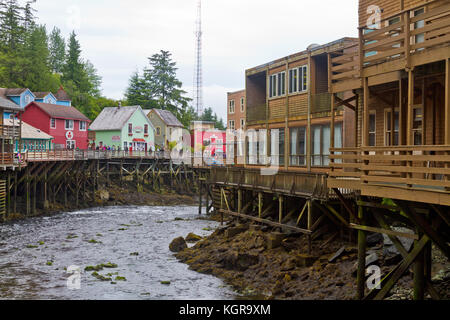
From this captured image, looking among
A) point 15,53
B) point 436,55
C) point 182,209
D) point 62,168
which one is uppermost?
point 15,53

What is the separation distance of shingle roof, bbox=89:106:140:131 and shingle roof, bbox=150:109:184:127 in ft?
31.6

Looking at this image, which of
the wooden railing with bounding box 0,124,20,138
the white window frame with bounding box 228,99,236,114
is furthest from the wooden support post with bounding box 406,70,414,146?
the white window frame with bounding box 228,99,236,114

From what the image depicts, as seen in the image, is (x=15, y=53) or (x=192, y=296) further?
(x=15, y=53)

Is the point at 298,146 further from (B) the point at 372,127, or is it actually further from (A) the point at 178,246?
(A) the point at 178,246

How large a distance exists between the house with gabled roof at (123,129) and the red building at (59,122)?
18.8ft

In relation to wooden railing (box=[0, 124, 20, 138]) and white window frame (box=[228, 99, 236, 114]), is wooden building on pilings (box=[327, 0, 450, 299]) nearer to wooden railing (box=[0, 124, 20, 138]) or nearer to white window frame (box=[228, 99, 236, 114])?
wooden railing (box=[0, 124, 20, 138])

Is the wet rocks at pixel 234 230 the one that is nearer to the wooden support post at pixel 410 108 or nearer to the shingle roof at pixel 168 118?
the wooden support post at pixel 410 108

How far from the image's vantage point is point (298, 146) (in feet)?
84.0

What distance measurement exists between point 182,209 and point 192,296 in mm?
32147

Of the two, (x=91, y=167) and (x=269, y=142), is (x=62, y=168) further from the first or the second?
(x=269, y=142)

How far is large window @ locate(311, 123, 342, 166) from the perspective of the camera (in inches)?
910
